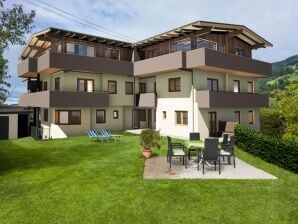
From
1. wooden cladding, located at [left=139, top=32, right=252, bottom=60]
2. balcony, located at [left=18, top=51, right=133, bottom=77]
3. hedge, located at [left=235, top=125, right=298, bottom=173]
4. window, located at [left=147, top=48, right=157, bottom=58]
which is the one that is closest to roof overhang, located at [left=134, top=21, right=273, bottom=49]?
wooden cladding, located at [left=139, top=32, right=252, bottom=60]

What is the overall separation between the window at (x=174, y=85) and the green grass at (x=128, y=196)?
1192 centimetres

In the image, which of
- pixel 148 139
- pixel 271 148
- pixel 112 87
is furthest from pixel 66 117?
pixel 271 148

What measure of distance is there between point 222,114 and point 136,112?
988 centimetres

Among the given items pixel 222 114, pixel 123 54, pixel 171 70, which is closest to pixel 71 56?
pixel 123 54

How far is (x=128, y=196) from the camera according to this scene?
9.67m

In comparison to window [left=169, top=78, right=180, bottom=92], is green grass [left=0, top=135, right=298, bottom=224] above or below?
below

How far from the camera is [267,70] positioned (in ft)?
95.6

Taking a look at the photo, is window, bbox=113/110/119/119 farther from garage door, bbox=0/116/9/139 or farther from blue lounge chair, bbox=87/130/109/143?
garage door, bbox=0/116/9/139

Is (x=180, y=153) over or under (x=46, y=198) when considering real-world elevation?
over

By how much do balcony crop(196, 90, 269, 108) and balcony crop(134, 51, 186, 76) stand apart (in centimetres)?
301

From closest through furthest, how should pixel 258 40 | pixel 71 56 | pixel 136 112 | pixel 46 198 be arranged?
pixel 46 198 → pixel 71 56 → pixel 258 40 → pixel 136 112

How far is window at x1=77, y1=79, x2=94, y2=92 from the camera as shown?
2562cm

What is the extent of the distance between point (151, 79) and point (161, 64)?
5.19m

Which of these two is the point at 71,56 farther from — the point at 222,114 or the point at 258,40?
the point at 258,40
